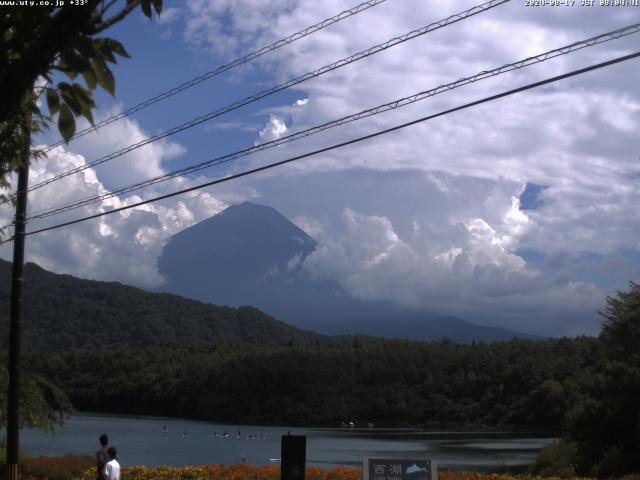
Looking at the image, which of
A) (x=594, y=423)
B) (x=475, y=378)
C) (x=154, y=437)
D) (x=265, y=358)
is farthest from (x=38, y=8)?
(x=265, y=358)

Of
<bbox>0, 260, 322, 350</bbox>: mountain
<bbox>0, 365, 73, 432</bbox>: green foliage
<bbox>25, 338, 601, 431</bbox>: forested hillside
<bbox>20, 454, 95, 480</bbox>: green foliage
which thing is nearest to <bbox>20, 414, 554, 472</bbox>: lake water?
<bbox>25, 338, 601, 431</bbox>: forested hillside

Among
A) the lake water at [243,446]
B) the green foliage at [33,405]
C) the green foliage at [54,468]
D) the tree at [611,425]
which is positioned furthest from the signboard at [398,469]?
the lake water at [243,446]

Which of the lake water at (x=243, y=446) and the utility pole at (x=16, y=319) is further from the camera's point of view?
the lake water at (x=243, y=446)

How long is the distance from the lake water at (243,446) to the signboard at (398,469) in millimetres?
19047

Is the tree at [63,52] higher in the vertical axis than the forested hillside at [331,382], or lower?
higher

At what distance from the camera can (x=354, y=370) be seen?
102188mm

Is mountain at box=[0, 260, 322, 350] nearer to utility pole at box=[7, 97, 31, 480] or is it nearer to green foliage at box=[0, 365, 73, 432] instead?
green foliage at box=[0, 365, 73, 432]

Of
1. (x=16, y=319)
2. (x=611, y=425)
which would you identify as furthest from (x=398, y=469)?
(x=611, y=425)

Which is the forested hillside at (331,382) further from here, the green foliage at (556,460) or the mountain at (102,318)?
the green foliage at (556,460)

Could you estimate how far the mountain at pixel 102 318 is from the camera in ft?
515

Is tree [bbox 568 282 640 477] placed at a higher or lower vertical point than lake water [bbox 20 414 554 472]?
higher

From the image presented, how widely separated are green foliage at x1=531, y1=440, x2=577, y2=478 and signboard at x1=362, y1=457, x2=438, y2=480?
15.0 m

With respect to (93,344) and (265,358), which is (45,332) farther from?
(265,358)

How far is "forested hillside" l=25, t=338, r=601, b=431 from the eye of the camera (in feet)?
283
